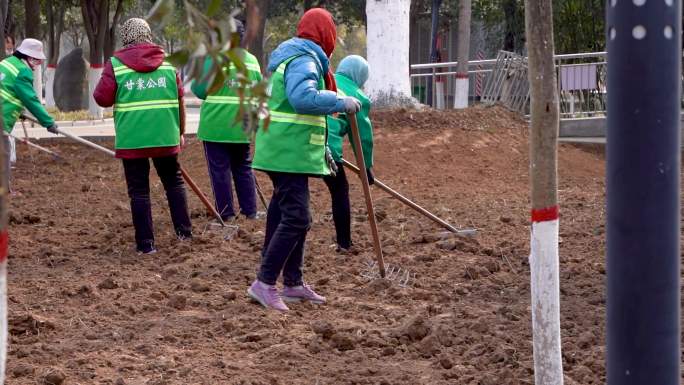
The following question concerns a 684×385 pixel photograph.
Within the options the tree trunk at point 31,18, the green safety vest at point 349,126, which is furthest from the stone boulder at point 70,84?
the green safety vest at point 349,126

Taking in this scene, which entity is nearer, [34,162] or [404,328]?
[404,328]

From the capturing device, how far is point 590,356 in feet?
16.2

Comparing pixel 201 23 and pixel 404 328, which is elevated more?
pixel 201 23

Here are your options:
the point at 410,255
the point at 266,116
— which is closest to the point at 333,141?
the point at 410,255

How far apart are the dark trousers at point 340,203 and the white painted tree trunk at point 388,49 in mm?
6693

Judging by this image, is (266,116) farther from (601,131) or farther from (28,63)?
(601,131)

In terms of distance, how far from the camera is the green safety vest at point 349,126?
7273 mm

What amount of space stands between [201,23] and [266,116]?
256 mm

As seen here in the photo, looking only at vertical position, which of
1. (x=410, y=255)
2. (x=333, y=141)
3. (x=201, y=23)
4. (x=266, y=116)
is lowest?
(x=410, y=255)

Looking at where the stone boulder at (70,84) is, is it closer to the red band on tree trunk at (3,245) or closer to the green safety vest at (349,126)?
the green safety vest at (349,126)

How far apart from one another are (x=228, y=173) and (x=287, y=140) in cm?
316

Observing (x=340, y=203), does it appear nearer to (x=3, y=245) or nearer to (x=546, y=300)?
(x=546, y=300)

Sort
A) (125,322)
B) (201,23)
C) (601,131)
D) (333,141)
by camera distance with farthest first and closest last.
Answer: (601,131) → (333,141) → (125,322) → (201,23)

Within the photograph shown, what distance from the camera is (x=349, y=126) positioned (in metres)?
7.30
